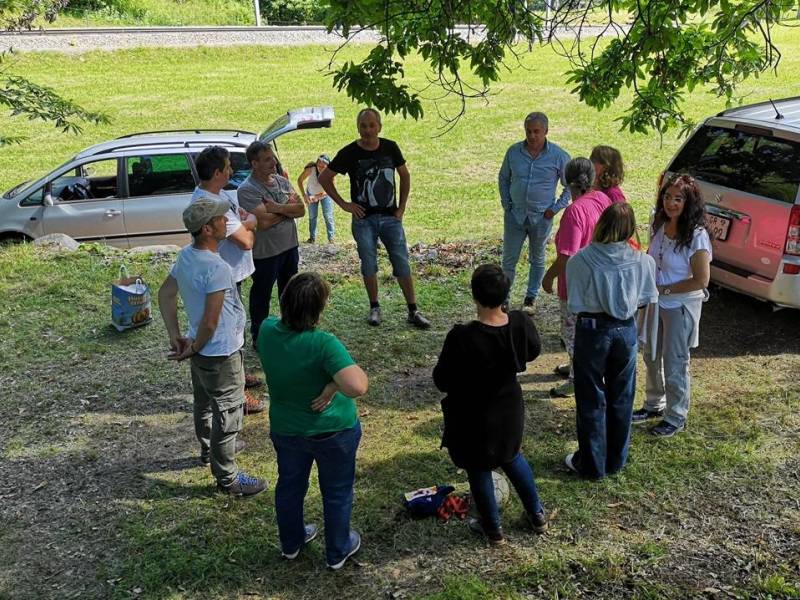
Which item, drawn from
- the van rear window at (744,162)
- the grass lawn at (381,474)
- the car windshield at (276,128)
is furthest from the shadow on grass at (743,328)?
the car windshield at (276,128)

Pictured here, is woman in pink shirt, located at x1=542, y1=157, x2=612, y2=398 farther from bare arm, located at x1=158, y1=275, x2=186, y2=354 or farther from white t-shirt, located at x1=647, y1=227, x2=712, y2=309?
bare arm, located at x1=158, y1=275, x2=186, y2=354

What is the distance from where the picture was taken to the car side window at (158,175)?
9938 millimetres

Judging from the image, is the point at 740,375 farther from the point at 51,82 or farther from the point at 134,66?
the point at 134,66

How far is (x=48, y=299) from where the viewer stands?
746cm

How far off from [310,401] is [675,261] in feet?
8.26

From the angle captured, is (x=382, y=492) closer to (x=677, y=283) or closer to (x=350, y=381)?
(x=350, y=381)

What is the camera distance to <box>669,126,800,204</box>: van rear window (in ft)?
18.8

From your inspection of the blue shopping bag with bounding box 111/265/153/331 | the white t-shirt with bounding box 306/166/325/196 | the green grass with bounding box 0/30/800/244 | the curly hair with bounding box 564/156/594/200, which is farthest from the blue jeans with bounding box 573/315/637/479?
the white t-shirt with bounding box 306/166/325/196

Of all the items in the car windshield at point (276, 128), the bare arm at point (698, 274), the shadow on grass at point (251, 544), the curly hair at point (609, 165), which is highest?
the curly hair at point (609, 165)

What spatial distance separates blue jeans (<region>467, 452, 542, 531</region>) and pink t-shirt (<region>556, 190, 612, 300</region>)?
1697mm

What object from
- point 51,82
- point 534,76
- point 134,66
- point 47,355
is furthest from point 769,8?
point 134,66

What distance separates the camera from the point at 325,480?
3.52m

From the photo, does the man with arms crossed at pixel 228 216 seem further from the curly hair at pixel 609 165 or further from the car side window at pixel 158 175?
the car side window at pixel 158 175

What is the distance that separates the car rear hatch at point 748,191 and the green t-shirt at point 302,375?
390 cm
